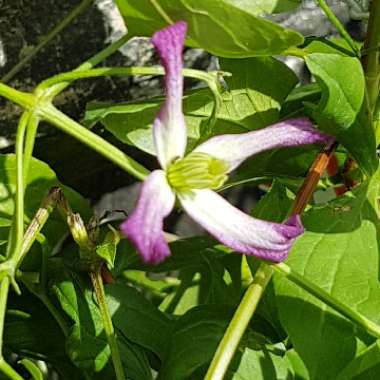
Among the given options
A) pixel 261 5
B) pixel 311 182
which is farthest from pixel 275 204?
pixel 261 5

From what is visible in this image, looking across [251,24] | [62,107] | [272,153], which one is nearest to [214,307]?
[272,153]

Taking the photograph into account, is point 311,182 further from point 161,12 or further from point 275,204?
point 161,12

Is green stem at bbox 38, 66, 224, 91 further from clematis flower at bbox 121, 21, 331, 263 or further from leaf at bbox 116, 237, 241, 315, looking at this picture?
leaf at bbox 116, 237, 241, 315

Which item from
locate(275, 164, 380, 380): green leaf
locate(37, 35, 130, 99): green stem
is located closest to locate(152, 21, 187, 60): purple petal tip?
locate(37, 35, 130, 99): green stem

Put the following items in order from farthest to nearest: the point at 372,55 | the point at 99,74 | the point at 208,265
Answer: the point at 208,265 < the point at 372,55 < the point at 99,74

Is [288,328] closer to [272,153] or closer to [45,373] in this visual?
[272,153]
